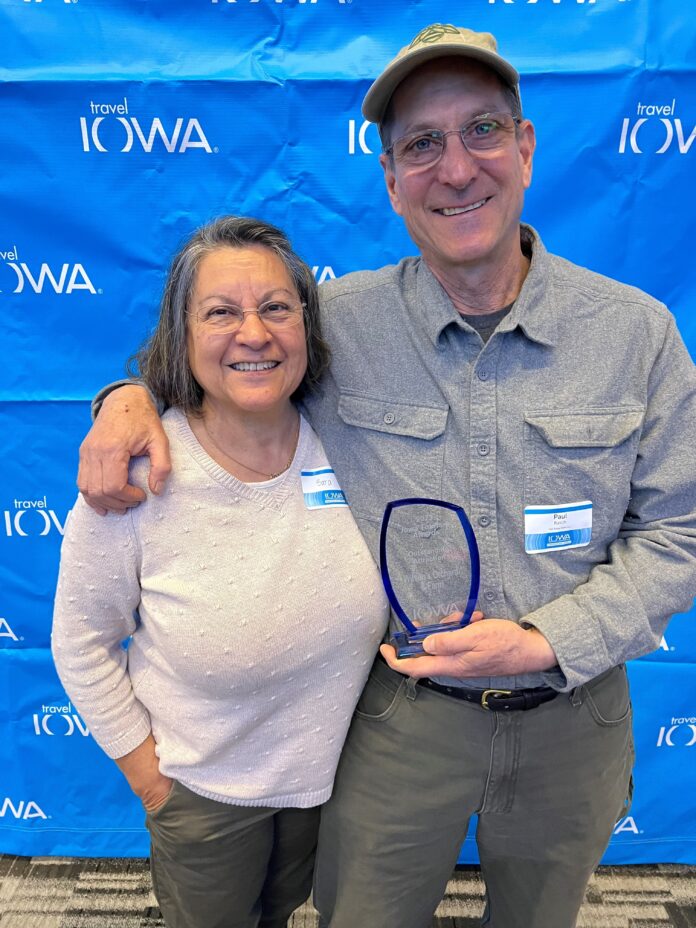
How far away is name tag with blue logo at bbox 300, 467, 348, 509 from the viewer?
105cm

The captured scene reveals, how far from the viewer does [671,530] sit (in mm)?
1011

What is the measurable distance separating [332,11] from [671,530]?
1.23 metres

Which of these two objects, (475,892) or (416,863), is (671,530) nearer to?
(416,863)

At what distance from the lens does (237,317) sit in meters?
0.98

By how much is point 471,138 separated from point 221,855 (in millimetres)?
1164

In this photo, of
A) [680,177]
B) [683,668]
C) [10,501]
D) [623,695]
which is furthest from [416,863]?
[680,177]

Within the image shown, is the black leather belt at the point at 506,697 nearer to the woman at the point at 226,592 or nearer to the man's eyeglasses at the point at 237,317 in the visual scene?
the woman at the point at 226,592

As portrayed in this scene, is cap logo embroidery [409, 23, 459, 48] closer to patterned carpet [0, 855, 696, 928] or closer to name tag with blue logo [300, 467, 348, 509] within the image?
name tag with blue logo [300, 467, 348, 509]

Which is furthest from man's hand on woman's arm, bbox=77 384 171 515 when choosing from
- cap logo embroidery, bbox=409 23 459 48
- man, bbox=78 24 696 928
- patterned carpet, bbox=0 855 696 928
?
patterned carpet, bbox=0 855 696 928

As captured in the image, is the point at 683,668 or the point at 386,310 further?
the point at 683,668

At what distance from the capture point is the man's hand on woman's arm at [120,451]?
3.10 feet

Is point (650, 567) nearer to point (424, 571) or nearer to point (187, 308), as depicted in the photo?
point (424, 571)

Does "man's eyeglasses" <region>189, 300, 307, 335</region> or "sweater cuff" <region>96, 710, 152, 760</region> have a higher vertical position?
"man's eyeglasses" <region>189, 300, 307, 335</region>

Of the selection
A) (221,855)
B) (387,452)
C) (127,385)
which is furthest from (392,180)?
(221,855)
